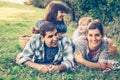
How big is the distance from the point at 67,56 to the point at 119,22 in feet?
12.2

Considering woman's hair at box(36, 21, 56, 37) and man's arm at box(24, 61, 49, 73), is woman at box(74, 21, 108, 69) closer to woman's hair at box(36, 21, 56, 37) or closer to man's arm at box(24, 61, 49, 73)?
woman's hair at box(36, 21, 56, 37)

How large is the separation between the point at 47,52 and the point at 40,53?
0.53 feet

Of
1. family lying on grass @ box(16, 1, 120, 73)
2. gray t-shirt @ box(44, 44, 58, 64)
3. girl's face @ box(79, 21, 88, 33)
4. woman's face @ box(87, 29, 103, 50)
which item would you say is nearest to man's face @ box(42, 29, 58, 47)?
family lying on grass @ box(16, 1, 120, 73)

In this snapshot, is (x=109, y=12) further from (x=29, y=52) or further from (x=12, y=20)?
(x=12, y=20)

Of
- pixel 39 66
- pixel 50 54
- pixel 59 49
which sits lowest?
pixel 39 66

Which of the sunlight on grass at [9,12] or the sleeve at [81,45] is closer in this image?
the sleeve at [81,45]

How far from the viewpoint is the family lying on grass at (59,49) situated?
7.41 meters

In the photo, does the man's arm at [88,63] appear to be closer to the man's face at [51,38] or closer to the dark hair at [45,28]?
the man's face at [51,38]

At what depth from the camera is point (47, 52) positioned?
757 cm

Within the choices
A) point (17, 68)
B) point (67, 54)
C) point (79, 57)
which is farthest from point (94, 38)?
point (17, 68)

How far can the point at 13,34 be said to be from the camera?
1179 centimetres

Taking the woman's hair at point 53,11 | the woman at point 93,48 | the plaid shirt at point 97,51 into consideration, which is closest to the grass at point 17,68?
the woman at point 93,48

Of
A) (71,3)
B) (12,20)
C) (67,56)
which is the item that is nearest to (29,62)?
(67,56)

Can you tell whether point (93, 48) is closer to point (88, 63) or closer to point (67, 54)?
point (88, 63)
